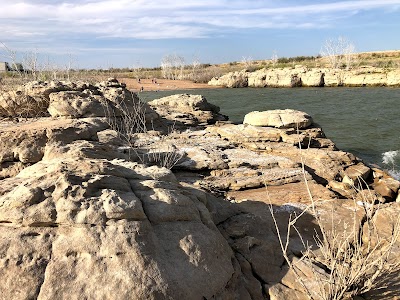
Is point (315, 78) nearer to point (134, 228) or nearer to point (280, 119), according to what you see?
point (280, 119)

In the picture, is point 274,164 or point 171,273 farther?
point 274,164

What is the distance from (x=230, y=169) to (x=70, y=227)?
4567 mm

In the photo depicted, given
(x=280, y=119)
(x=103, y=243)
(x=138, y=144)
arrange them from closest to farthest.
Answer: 1. (x=103, y=243)
2. (x=138, y=144)
3. (x=280, y=119)

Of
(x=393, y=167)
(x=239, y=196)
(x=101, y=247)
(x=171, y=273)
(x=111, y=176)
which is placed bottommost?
(x=393, y=167)

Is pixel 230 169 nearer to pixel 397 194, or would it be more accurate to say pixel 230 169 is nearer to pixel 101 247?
pixel 397 194

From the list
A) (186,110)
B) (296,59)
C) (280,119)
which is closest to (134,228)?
(280,119)

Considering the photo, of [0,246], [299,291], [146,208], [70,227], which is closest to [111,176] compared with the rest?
[146,208]

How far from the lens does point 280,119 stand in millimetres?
10117

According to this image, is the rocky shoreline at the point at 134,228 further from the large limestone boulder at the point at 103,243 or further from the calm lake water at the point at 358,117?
the calm lake water at the point at 358,117

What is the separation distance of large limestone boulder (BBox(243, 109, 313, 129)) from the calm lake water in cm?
289

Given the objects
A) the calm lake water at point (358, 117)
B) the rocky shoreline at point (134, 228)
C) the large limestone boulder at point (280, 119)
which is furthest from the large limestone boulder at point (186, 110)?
the rocky shoreline at point (134, 228)

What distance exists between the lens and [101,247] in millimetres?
2643

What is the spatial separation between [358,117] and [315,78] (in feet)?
66.0

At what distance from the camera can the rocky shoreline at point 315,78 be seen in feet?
112
